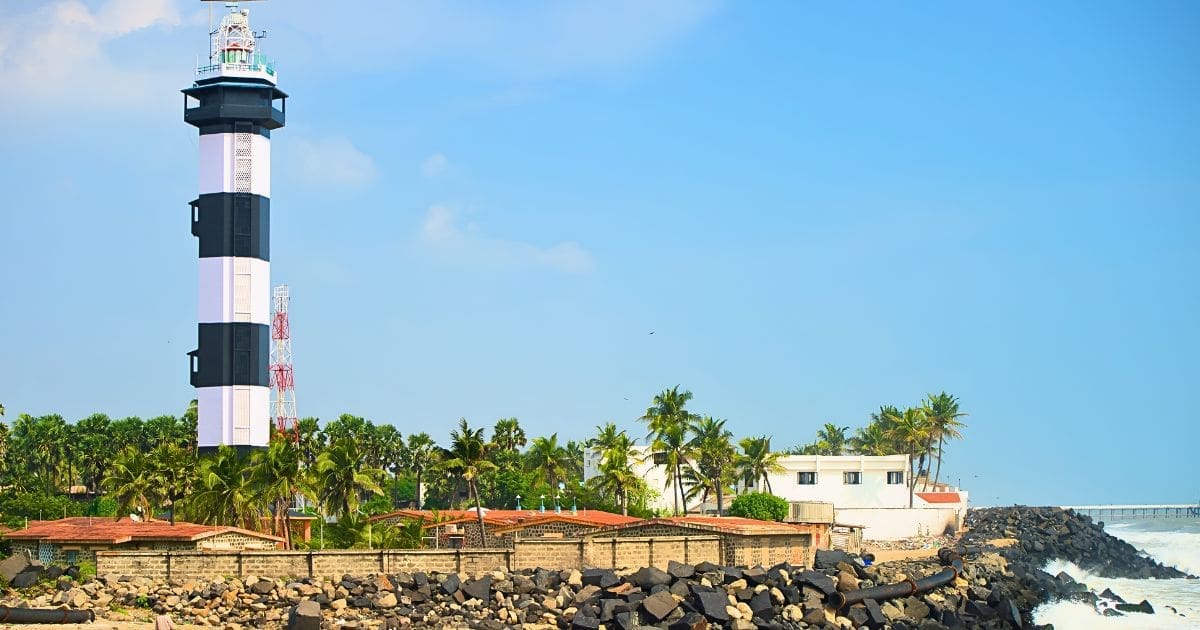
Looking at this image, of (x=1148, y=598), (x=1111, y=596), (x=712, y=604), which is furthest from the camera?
(x=1148, y=598)

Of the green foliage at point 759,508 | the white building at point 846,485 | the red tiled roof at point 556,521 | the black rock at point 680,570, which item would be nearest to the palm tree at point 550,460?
the white building at point 846,485

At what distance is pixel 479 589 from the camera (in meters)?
41.7

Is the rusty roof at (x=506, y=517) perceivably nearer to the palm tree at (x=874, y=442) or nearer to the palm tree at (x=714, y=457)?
the palm tree at (x=714, y=457)

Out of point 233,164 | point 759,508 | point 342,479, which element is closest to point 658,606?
point 342,479

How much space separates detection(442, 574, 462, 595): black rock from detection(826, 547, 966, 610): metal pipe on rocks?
11.3 meters

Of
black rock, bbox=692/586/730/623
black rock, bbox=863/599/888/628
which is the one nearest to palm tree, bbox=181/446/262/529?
black rock, bbox=692/586/730/623

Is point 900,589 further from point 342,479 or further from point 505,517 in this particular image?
point 342,479

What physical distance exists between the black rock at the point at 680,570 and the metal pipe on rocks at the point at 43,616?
670 inches

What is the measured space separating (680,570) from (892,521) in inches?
1658

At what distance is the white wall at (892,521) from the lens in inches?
3216

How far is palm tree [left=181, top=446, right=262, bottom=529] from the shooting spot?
5875 cm

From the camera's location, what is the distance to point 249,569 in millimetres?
42750

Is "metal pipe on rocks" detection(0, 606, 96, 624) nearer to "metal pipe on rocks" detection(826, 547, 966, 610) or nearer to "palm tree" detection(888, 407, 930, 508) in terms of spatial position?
"metal pipe on rocks" detection(826, 547, 966, 610)

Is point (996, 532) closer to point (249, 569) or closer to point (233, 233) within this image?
point (233, 233)
